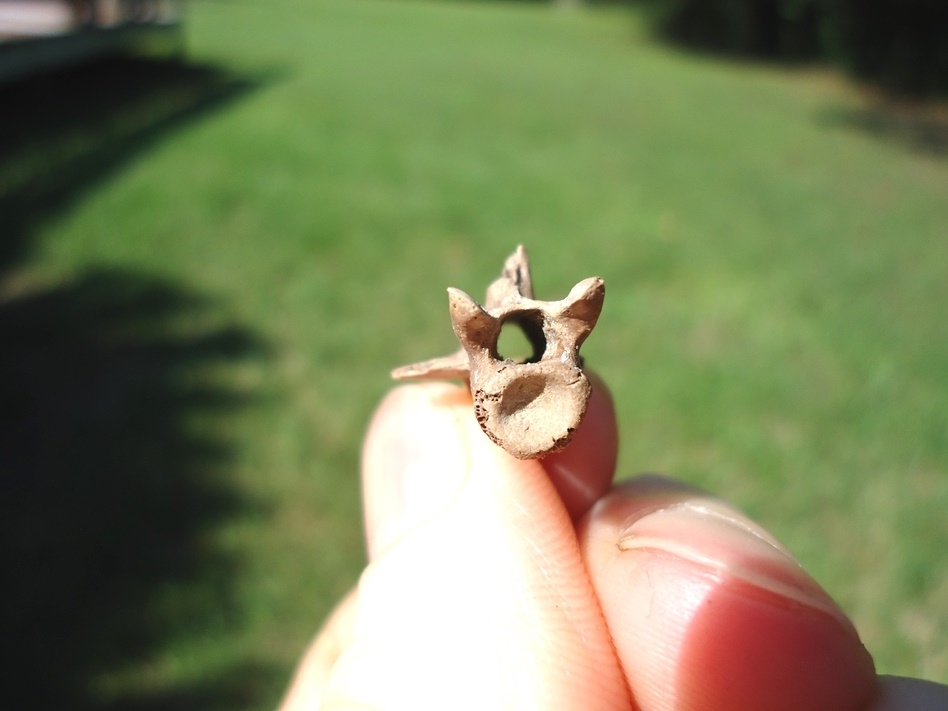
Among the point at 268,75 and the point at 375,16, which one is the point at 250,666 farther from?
the point at 375,16

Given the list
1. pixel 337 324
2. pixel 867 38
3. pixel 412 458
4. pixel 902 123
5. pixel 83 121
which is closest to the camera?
pixel 412 458

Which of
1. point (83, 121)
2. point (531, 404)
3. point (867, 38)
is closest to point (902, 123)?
point (867, 38)

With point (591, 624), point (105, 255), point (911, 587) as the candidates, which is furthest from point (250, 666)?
point (105, 255)

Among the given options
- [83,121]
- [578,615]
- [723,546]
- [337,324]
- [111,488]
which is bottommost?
[111,488]

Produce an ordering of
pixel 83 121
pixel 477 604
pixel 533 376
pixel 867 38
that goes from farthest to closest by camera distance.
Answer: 1. pixel 867 38
2. pixel 83 121
3. pixel 477 604
4. pixel 533 376

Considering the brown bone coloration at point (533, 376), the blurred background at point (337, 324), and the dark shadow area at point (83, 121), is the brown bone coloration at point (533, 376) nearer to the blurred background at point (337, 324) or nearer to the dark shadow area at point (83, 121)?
the blurred background at point (337, 324)

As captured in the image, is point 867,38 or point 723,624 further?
point 867,38

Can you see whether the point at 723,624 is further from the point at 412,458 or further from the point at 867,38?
the point at 867,38

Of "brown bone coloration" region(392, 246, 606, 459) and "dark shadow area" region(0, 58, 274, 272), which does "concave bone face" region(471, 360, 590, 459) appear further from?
"dark shadow area" region(0, 58, 274, 272)
